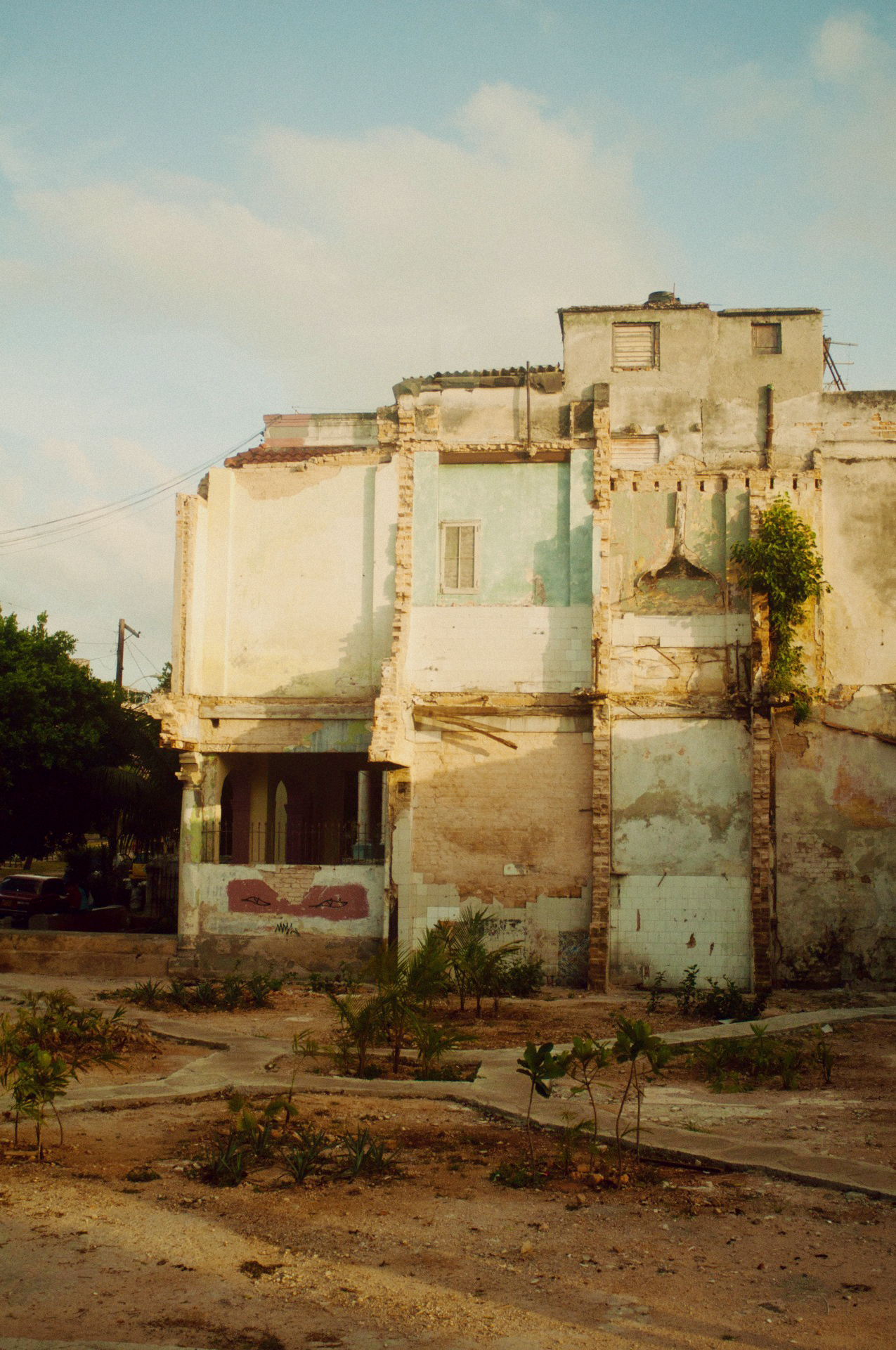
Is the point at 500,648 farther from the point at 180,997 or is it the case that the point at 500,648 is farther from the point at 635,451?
the point at 180,997

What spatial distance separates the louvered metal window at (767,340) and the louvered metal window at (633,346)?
1636mm

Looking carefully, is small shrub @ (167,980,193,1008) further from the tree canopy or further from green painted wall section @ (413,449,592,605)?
the tree canopy

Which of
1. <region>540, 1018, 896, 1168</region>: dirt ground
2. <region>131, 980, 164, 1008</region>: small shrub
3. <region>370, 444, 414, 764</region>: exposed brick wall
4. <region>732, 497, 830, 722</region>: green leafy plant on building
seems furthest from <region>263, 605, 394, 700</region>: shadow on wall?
<region>540, 1018, 896, 1168</region>: dirt ground

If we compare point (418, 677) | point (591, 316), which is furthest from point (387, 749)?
point (591, 316)

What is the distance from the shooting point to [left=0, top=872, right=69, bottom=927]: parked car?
24.1 meters

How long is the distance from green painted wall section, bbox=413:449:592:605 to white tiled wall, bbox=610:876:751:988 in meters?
4.69

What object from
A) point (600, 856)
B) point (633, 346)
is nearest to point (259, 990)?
→ point (600, 856)

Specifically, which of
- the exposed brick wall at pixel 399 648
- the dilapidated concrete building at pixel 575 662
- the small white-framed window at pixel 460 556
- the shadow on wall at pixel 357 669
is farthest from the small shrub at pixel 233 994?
the small white-framed window at pixel 460 556

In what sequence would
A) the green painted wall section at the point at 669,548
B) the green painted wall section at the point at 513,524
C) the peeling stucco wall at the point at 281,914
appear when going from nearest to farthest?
the peeling stucco wall at the point at 281,914, the green painted wall section at the point at 669,548, the green painted wall section at the point at 513,524

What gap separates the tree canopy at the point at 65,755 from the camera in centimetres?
2195

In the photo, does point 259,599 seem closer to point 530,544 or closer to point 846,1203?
point 530,544

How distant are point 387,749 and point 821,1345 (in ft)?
40.1

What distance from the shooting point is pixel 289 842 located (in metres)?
21.7

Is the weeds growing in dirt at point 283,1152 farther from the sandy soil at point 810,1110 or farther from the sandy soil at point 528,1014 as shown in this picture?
the sandy soil at point 528,1014
